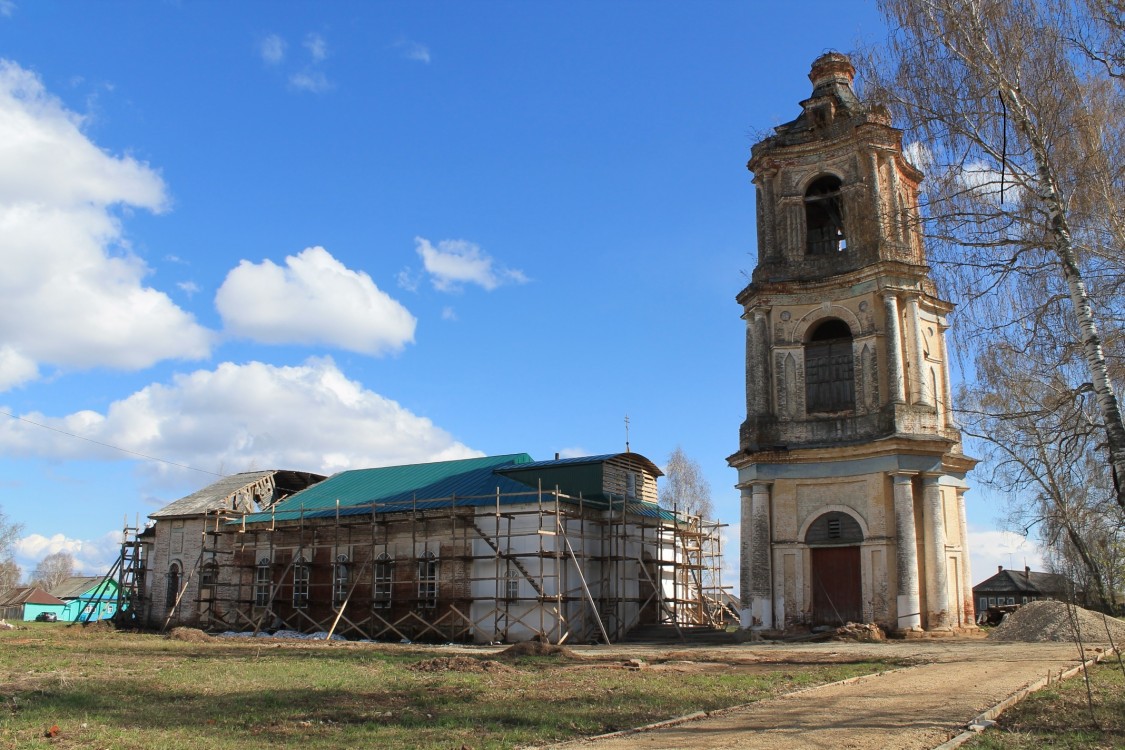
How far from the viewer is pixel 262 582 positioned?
3431cm

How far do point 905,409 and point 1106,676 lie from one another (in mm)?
11175

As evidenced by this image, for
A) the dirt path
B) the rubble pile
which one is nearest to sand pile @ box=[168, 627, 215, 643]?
the rubble pile

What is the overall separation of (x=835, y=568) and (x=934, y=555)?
2.67m

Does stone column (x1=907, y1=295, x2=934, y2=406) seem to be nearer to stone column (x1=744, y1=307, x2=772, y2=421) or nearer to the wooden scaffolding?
stone column (x1=744, y1=307, x2=772, y2=421)

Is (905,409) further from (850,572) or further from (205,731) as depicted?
(205,731)

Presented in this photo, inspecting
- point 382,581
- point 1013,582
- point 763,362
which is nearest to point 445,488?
point 382,581

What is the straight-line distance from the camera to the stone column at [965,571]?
1030 inches

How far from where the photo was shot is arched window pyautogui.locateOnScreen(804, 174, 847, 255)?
29391 mm

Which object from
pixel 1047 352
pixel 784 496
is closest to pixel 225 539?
pixel 784 496

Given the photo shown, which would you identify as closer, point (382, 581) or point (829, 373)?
point (829, 373)

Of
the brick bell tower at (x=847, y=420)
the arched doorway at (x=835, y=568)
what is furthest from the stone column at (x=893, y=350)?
the arched doorway at (x=835, y=568)

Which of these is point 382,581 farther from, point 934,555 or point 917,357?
point 917,357

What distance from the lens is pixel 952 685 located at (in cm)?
1420

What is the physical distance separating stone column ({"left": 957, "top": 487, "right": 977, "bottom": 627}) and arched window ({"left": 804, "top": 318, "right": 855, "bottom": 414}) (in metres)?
4.33
